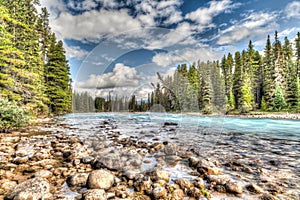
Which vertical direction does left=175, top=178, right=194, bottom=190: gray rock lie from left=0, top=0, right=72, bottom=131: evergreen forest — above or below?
below

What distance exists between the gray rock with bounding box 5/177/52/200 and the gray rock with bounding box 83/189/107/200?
652 millimetres

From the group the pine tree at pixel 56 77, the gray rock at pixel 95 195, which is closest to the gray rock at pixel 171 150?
the gray rock at pixel 95 195

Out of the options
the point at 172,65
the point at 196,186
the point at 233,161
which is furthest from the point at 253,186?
the point at 172,65

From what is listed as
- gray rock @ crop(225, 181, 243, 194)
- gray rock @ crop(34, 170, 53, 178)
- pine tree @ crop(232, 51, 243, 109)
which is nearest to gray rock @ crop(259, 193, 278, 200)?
gray rock @ crop(225, 181, 243, 194)

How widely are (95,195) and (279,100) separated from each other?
34159 millimetres

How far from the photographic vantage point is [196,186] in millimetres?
2949

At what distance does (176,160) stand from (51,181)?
3096 mm

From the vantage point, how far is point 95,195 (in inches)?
98.2

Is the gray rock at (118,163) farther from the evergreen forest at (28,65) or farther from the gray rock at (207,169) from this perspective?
the evergreen forest at (28,65)

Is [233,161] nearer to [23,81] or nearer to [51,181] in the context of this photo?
[51,181]

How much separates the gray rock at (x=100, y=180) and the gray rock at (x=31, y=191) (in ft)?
2.17

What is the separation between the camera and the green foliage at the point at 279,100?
26.8 meters

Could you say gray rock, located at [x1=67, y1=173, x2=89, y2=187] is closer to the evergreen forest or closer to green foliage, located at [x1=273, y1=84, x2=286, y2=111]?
the evergreen forest

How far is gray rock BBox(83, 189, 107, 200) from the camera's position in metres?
2.45
